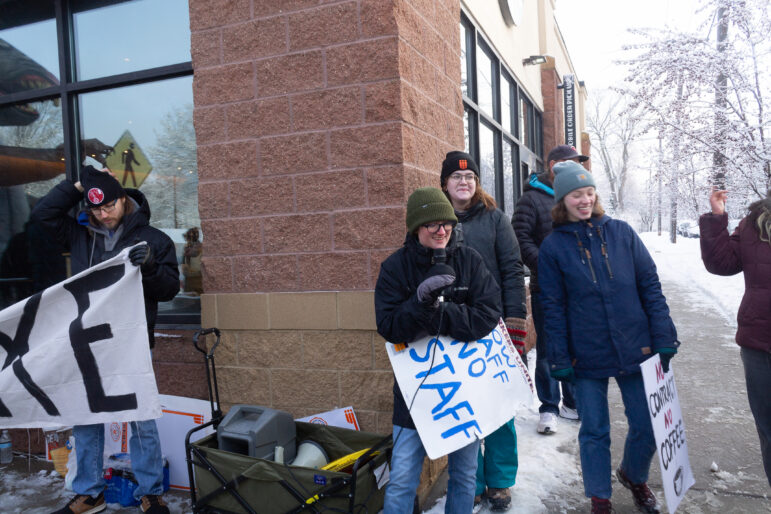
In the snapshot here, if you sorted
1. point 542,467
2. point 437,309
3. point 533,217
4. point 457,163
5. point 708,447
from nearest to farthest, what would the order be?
point 437,309
point 457,163
point 542,467
point 708,447
point 533,217

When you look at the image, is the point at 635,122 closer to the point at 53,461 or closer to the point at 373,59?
the point at 373,59

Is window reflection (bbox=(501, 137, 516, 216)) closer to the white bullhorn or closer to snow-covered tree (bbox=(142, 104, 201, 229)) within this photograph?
snow-covered tree (bbox=(142, 104, 201, 229))

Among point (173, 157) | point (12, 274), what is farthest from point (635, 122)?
point (12, 274)

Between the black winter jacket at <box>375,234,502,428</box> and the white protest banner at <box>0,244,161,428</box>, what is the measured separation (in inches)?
63.6

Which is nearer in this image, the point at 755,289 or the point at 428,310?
the point at 428,310

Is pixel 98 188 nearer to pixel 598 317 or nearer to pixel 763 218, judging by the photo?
pixel 598 317

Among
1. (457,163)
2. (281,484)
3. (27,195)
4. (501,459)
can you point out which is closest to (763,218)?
(457,163)

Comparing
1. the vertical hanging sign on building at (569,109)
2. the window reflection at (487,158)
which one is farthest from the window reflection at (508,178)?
the vertical hanging sign on building at (569,109)

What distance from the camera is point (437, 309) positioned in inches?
97.3

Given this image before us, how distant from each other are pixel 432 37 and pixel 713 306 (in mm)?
9015

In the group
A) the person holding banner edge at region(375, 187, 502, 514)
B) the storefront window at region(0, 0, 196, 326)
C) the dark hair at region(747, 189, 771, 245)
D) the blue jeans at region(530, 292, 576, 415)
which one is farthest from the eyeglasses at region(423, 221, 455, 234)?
the storefront window at region(0, 0, 196, 326)

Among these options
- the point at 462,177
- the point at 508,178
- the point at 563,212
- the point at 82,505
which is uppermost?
the point at 508,178

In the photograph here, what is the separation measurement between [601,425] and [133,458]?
107 inches

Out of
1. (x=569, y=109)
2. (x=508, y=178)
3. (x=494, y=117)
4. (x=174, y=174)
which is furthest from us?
(x=569, y=109)
